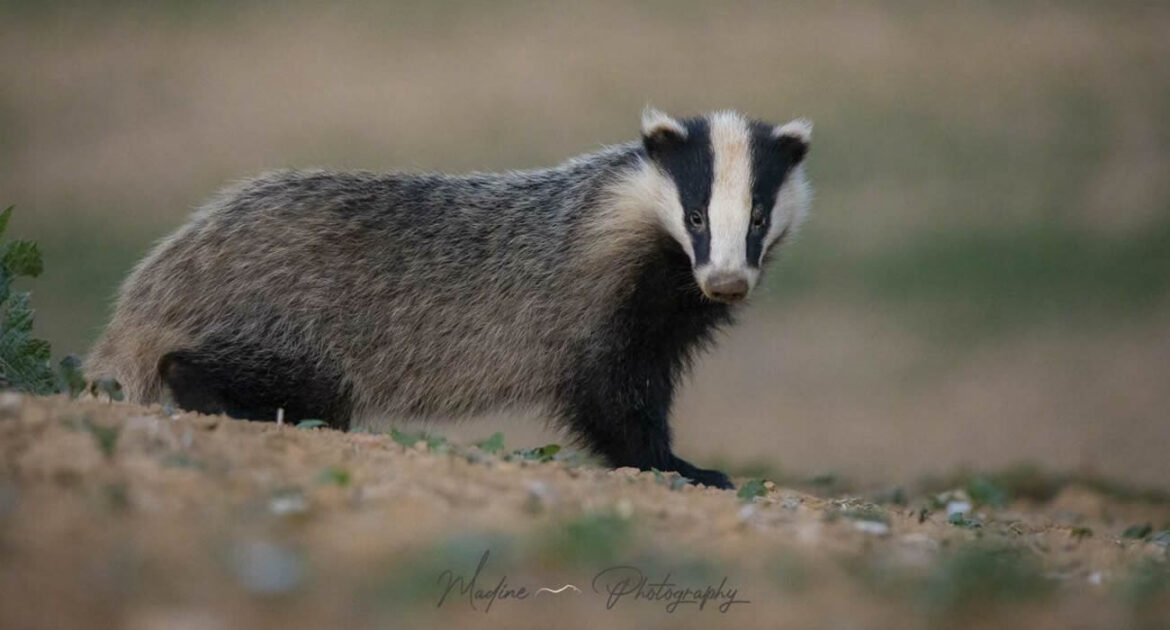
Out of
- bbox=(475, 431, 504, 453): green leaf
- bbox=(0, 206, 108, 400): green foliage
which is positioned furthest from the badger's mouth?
bbox=(0, 206, 108, 400): green foliage

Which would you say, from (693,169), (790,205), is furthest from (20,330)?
(790,205)

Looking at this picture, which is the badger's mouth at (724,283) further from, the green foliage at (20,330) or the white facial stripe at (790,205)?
the green foliage at (20,330)

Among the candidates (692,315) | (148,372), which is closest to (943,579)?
(692,315)

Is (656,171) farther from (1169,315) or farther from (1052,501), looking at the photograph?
(1169,315)

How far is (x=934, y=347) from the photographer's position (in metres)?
12.6

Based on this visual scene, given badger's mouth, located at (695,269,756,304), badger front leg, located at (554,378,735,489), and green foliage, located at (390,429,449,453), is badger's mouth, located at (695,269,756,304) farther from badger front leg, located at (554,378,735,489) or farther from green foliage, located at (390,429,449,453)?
green foliage, located at (390,429,449,453)

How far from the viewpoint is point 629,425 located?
229 inches

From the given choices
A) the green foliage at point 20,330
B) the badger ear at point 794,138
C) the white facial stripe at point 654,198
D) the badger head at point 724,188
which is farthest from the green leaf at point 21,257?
the badger ear at point 794,138

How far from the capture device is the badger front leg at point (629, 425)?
580 cm

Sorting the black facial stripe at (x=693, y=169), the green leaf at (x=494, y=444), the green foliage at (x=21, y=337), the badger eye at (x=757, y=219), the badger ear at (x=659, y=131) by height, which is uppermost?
the badger ear at (x=659, y=131)

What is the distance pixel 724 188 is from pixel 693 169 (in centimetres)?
17

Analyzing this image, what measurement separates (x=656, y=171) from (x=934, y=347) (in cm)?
710

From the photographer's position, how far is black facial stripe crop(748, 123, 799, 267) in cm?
581

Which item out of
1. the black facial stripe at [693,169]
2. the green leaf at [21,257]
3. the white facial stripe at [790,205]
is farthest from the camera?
the white facial stripe at [790,205]
